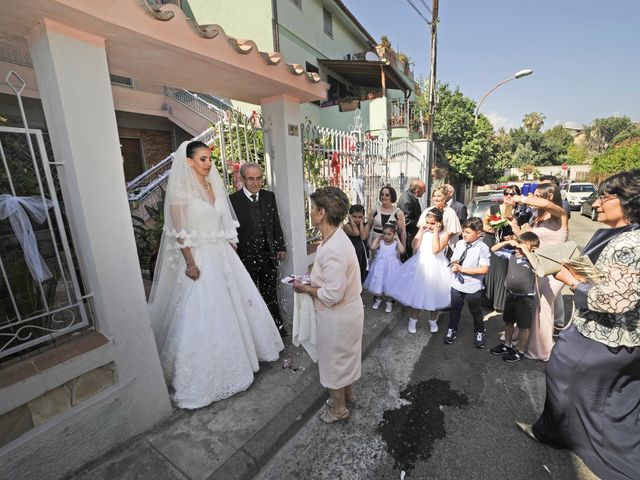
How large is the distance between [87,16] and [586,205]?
62.0 ft

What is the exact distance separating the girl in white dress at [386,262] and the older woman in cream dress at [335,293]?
206 centimetres

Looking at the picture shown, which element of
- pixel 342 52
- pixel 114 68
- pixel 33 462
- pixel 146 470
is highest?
pixel 342 52

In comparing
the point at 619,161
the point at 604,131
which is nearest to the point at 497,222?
the point at 619,161

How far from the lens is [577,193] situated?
16.9m

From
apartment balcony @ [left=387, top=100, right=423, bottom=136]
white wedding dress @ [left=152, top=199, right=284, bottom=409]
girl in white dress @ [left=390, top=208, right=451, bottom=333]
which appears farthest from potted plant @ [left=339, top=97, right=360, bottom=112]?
white wedding dress @ [left=152, top=199, right=284, bottom=409]

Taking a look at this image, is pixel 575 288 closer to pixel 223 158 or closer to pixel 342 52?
pixel 223 158

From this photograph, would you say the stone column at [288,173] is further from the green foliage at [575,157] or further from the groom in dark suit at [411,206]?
the green foliage at [575,157]

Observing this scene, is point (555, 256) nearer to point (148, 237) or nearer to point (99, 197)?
point (99, 197)

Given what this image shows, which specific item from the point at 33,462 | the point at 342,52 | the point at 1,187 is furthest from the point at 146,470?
the point at 342,52

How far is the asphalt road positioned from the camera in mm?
2211

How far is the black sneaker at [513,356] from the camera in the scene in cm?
342

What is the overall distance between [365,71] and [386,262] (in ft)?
41.2

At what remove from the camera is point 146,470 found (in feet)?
6.98

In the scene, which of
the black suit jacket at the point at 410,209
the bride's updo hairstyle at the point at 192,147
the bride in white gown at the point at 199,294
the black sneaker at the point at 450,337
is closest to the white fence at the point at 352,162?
the black suit jacket at the point at 410,209
